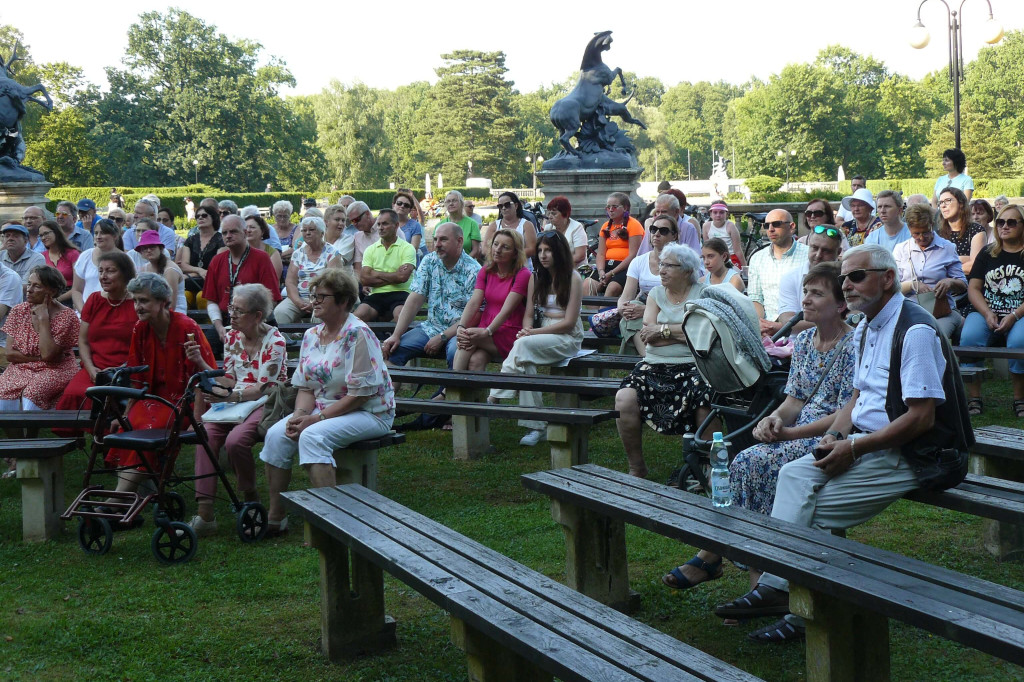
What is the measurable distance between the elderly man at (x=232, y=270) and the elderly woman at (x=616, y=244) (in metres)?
3.57

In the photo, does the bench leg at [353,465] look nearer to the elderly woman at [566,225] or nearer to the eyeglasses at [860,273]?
the eyeglasses at [860,273]

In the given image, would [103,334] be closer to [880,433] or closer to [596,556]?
[596,556]

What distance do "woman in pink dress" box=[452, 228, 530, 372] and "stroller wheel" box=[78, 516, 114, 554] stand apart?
293 centimetres

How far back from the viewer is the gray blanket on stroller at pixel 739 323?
535 cm

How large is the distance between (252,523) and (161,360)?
129 cm

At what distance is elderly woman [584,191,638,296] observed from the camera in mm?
11211

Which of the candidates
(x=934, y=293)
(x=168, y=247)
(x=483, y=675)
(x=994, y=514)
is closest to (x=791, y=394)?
(x=994, y=514)

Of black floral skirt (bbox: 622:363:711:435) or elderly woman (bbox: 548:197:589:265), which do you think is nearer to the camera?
black floral skirt (bbox: 622:363:711:435)

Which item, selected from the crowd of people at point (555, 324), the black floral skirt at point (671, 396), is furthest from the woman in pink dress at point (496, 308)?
the black floral skirt at point (671, 396)

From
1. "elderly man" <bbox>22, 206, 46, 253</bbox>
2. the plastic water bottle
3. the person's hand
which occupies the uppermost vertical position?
"elderly man" <bbox>22, 206, 46, 253</bbox>

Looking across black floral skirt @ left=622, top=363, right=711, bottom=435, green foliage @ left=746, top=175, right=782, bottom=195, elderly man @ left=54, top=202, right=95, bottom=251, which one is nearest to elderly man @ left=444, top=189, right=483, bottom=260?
A: elderly man @ left=54, top=202, right=95, bottom=251

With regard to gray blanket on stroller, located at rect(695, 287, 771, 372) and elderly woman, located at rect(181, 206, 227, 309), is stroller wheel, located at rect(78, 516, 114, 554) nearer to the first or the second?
gray blanket on stroller, located at rect(695, 287, 771, 372)

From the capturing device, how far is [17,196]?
18469 mm

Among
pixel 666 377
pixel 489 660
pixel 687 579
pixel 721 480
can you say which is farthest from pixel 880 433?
pixel 666 377
